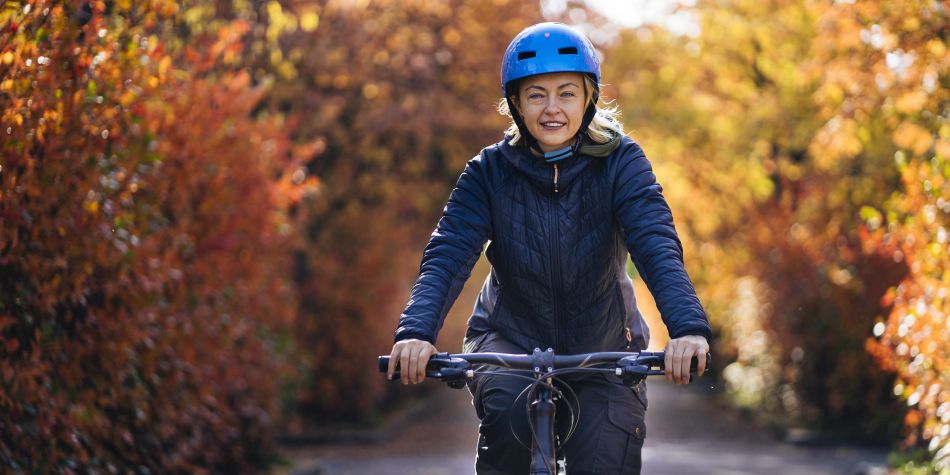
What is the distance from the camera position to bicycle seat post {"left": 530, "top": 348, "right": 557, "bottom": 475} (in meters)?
3.96

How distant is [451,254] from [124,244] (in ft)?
9.64

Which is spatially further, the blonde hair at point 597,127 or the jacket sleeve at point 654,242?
the blonde hair at point 597,127

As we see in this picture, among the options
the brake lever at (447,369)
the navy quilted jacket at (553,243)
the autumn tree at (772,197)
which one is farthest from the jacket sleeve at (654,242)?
the autumn tree at (772,197)

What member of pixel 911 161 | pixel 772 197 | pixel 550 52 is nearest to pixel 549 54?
pixel 550 52

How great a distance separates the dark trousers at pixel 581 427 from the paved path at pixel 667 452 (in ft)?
25.8

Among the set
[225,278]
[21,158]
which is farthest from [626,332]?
[225,278]

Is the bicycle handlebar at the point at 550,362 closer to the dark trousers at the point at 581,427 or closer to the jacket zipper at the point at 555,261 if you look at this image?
the dark trousers at the point at 581,427

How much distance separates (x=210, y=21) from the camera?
38.4ft

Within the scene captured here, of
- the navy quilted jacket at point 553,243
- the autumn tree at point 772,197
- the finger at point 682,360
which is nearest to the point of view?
the finger at point 682,360

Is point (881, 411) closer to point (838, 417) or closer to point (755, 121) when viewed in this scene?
point (838, 417)

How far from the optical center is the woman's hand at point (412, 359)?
162 inches

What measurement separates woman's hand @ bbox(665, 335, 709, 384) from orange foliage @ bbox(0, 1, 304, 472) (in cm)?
298

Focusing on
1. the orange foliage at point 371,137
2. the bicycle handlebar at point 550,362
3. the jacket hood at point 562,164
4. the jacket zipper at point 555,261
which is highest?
the orange foliage at point 371,137

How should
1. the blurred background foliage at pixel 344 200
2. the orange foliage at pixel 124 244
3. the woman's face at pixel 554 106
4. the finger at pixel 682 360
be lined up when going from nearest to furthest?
the finger at pixel 682 360, the woman's face at pixel 554 106, the orange foliage at pixel 124 244, the blurred background foliage at pixel 344 200
